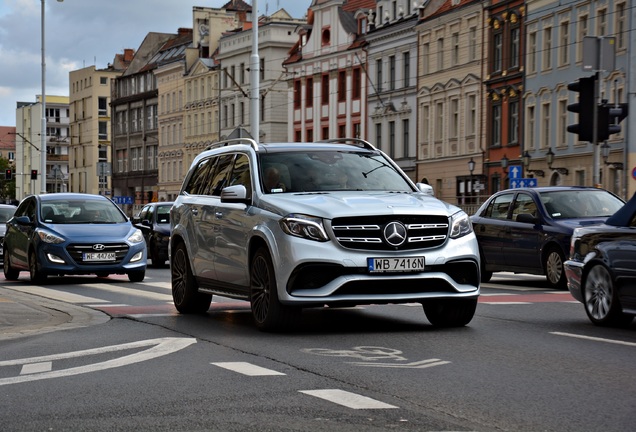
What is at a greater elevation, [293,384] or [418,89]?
[418,89]

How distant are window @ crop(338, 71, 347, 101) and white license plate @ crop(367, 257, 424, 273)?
72.1 m

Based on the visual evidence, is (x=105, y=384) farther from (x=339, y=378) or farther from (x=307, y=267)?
(x=307, y=267)

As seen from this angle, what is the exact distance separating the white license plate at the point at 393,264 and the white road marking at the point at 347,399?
3.83 metres

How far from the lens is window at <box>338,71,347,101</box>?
84375mm

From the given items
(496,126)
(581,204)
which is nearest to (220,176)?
(581,204)

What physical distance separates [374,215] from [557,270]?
9621mm

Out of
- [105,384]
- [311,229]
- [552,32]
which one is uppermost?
[552,32]

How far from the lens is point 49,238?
78.2 ft

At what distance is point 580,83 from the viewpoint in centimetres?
2308

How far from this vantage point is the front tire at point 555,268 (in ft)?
69.9

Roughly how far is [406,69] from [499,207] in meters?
53.7

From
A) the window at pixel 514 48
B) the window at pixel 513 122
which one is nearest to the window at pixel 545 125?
the window at pixel 513 122

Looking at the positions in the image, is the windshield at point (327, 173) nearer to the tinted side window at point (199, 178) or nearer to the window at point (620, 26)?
the tinted side window at point (199, 178)

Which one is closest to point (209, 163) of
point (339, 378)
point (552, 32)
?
point (339, 378)
